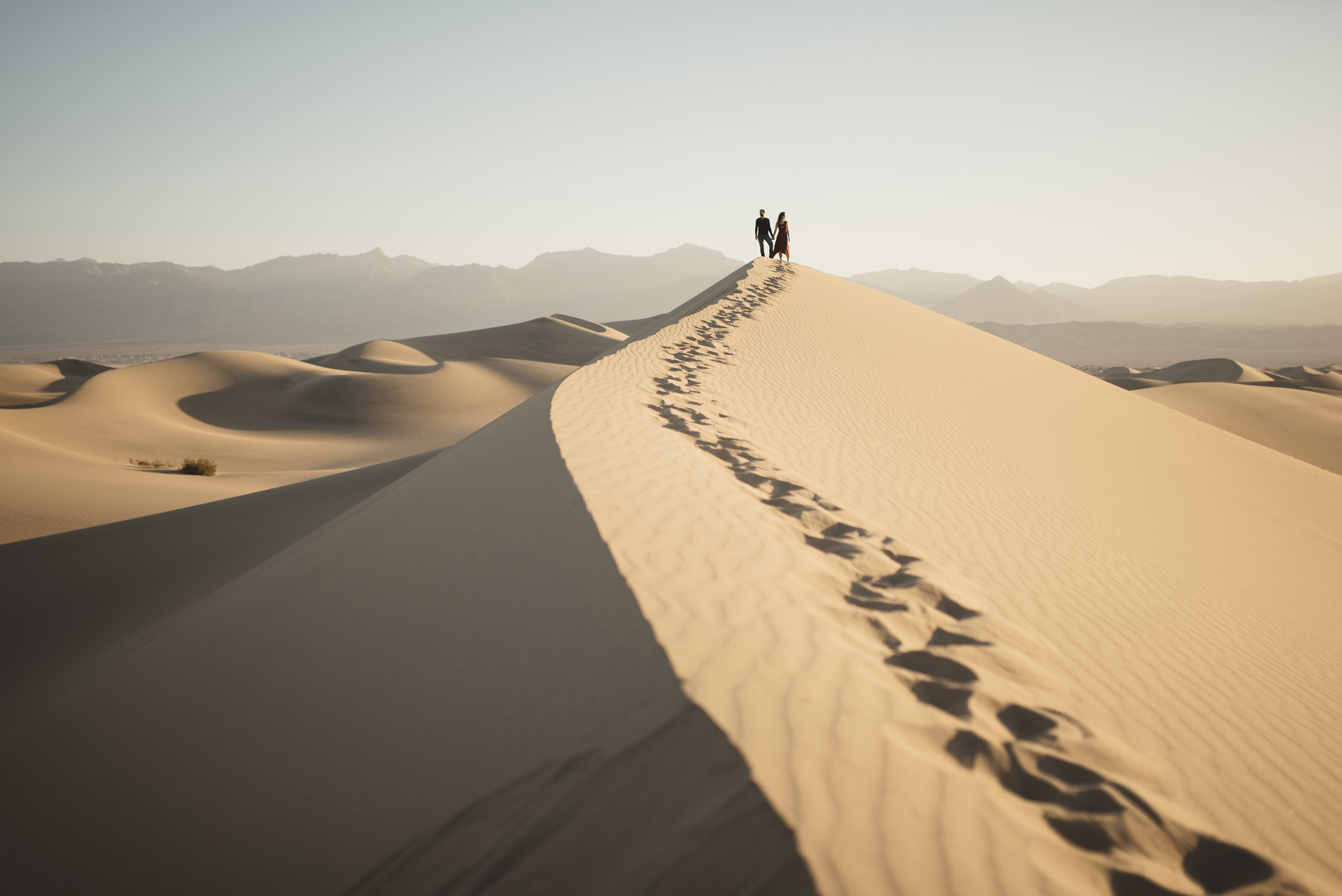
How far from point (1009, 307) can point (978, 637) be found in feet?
634

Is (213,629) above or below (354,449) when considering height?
above

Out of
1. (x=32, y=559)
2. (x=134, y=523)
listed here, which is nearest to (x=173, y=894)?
(x=32, y=559)

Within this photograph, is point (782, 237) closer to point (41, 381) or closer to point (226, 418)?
point (226, 418)

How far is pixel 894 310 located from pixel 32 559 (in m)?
15.0

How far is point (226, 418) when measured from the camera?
64.2 ft

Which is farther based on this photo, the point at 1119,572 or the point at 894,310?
the point at 894,310

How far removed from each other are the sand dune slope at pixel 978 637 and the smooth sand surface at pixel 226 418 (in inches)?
285

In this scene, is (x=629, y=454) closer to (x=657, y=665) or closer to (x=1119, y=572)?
(x=657, y=665)

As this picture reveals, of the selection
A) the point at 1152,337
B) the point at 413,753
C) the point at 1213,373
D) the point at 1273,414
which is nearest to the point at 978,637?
the point at 413,753

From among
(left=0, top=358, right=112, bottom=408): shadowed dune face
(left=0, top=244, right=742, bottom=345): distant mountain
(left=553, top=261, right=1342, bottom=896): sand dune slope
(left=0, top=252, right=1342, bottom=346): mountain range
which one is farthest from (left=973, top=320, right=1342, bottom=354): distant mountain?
(left=0, top=244, right=742, bottom=345): distant mountain

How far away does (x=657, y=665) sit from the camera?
2225mm

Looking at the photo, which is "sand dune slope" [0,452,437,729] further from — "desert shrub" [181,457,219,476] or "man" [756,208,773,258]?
"man" [756,208,773,258]

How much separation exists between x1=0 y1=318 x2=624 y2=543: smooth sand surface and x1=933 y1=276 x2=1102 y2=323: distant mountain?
Answer: 157347 millimetres

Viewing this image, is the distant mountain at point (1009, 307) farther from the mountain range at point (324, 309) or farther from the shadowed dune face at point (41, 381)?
the shadowed dune face at point (41, 381)
